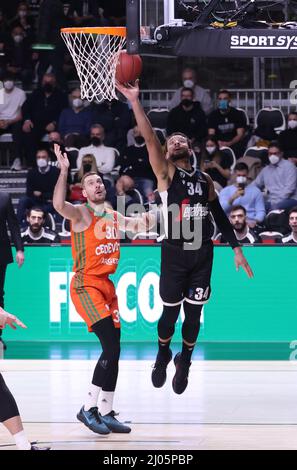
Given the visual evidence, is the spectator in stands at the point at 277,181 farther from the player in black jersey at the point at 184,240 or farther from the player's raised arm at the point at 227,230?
the player in black jersey at the point at 184,240

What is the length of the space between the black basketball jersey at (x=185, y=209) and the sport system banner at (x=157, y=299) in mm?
4939

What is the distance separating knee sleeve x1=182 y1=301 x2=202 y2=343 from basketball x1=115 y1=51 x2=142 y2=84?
2.03m

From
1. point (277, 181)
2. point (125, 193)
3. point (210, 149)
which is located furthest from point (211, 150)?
point (125, 193)

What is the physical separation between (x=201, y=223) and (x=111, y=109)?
8929 millimetres

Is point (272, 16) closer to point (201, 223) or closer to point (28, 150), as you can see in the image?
point (201, 223)

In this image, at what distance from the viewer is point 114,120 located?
1861 cm

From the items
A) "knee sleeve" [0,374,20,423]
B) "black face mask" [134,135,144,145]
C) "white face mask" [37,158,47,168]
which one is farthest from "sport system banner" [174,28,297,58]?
"black face mask" [134,135,144,145]

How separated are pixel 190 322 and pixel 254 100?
9603mm

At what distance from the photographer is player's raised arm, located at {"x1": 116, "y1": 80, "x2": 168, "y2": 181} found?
953 centimetres

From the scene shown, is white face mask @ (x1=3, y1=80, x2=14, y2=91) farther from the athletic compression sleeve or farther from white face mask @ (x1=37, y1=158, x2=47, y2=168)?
the athletic compression sleeve

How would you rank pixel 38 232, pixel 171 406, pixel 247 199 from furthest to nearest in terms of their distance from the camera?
1. pixel 247 199
2. pixel 38 232
3. pixel 171 406

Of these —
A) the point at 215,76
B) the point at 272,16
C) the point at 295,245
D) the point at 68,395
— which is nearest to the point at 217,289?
the point at 295,245

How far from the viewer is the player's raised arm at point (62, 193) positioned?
9.33 metres

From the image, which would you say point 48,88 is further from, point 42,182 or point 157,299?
point 157,299
